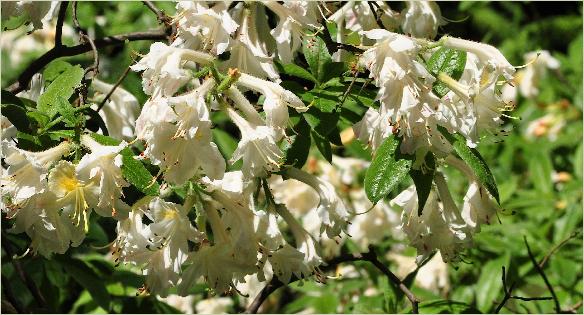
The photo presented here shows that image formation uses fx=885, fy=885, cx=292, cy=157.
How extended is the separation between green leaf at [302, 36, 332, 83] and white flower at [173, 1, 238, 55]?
0.20 m

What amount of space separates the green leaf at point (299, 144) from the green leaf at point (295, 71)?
0.30 feet

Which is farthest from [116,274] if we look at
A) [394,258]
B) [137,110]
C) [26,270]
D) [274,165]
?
[274,165]

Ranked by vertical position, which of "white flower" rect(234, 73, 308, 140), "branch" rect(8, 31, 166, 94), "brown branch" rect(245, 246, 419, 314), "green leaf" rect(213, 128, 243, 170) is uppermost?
"white flower" rect(234, 73, 308, 140)

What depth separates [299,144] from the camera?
1459 mm

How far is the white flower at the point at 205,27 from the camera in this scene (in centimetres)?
133

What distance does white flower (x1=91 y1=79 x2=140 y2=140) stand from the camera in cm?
179

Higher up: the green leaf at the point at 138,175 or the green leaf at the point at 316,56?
the green leaf at the point at 138,175

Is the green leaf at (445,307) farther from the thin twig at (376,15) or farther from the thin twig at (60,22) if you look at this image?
the thin twig at (60,22)

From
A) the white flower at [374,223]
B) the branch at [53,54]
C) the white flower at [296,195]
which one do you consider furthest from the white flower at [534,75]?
the branch at [53,54]

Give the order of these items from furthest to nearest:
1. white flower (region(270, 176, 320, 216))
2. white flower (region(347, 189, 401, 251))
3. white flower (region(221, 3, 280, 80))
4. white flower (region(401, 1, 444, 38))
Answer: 1. white flower (region(347, 189, 401, 251))
2. white flower (region(270, 176, 320, 216))
3. white flower (region(401, 1, 444, 38))
4. white flower (region(221, 3, 280, 80))

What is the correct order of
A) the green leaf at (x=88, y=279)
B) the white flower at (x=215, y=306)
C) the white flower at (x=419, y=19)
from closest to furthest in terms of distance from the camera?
the white flower at (x=419, y=19)
the green leaf at (x=88, y=279)
the white flower at (x=215, y=306)

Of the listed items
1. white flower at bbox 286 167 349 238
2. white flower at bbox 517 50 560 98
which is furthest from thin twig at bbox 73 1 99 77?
white flower at bbox 517 50 560 98

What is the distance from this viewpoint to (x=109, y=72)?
296 cm

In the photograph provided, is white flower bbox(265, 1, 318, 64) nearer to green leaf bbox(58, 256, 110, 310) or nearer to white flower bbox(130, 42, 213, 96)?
white flower bbox(130, 42, 213, 96)
